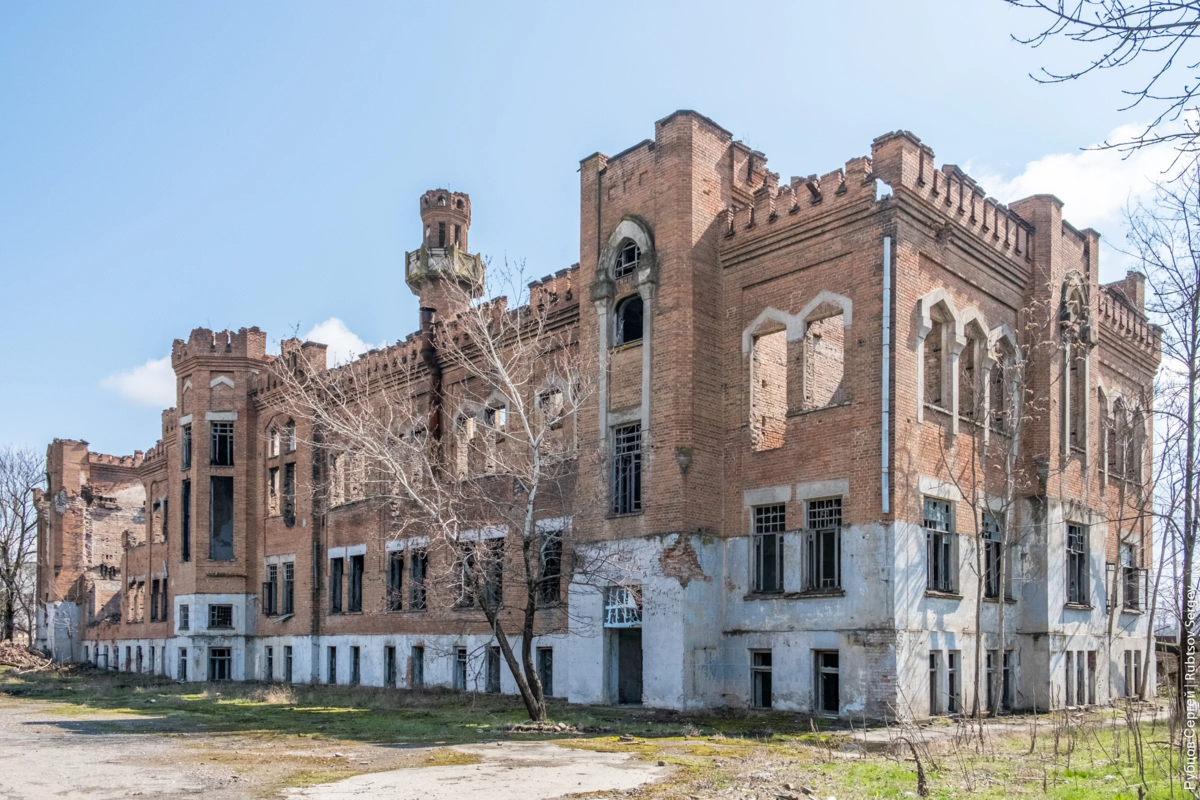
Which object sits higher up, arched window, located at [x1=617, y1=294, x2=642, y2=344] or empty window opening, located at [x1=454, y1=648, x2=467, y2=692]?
arched window, located at [x1=617, y1=294, x2=642, y2=344]

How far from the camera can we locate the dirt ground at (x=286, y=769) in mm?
12047

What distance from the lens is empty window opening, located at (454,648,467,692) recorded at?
27.2 meters

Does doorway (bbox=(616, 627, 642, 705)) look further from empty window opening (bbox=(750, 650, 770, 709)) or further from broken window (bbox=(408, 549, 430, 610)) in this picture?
broken window (bbox=(408, 549, 430, 610))

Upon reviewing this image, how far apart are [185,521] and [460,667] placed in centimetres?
1429

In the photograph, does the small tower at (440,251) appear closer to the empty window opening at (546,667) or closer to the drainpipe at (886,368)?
the empty window opening at (546,667)

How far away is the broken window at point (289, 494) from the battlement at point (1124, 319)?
916 inches

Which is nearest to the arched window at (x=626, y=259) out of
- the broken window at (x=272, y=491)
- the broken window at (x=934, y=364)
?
the broken window at (x=934, y=364)

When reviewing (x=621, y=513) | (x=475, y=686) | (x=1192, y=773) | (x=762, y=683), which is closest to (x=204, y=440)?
(x=475, y=686)

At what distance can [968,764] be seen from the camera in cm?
1288

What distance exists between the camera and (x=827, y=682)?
20.1 metres

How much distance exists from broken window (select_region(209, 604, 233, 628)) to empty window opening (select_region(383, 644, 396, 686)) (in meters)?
8.45

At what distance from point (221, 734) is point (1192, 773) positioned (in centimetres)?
1476

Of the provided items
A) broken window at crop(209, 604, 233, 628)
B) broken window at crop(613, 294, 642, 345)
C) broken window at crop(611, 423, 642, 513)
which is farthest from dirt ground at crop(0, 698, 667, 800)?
broken window at crop(209, 604, 233, 628)

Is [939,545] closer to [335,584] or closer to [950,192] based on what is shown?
[950,192]
